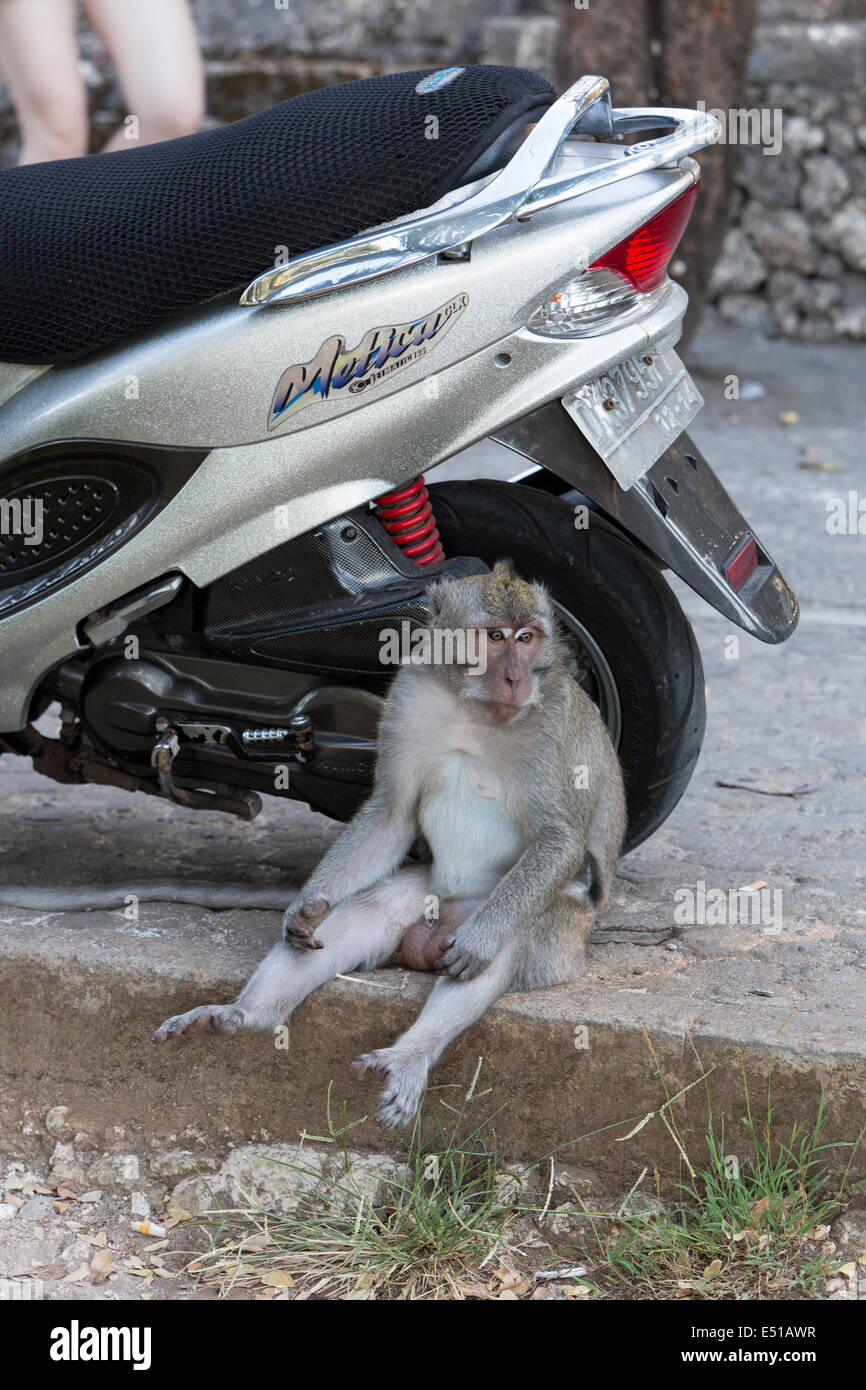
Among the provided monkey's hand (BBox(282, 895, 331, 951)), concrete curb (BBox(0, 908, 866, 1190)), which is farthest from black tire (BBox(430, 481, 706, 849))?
monkey's hand (BBox(282, 895, 331, 951))

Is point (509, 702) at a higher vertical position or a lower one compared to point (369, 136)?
lower

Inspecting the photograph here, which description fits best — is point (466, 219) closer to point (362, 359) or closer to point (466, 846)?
point (362, 359)

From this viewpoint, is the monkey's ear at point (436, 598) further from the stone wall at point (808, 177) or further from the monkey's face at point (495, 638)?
the stone wall at point (808, 177)

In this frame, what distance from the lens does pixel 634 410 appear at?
2.78m

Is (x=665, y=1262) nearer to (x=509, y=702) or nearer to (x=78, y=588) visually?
(x=509, y=702)

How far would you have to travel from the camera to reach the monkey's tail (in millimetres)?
3072

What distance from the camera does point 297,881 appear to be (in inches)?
131

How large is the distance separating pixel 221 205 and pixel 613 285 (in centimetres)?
67

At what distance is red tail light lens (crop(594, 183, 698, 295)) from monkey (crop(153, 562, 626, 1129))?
22.5 inches

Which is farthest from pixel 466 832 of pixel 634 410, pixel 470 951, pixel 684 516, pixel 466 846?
pixel 634 410

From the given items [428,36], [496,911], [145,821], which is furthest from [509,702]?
[428,36]

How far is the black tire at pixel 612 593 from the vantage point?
2895 millimetres

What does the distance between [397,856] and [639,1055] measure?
56cm

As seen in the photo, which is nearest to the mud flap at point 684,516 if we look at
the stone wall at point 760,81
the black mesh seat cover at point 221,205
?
the black mesh seat cover at point 221,205
